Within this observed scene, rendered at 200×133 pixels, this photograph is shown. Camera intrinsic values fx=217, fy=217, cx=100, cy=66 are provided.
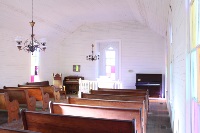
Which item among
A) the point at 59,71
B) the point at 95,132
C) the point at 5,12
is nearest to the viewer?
the point at 95,132

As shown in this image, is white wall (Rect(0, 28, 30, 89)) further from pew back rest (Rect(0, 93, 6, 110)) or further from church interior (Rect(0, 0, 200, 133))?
pew back rest (Rect(0, 93, 6, 110))

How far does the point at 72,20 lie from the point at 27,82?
354 cm

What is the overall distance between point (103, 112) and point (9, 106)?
3223 mm

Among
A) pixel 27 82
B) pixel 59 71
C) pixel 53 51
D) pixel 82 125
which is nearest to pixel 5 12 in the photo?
pixel 27 82

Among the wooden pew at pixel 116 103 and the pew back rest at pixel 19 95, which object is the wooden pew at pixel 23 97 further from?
the wooden pew at pixel 116 103

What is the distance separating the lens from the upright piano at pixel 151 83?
979 centimetres

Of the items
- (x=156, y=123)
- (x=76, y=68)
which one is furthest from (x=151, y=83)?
(x=156, y=123)

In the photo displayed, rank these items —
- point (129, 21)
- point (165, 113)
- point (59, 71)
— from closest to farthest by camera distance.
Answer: point (165, 113), point (129, 21), point (59, 71)

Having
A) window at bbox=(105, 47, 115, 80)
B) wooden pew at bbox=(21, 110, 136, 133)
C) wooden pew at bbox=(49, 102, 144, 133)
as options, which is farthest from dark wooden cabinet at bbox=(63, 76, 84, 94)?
wooden pew at bbox=(21, 110, 136, 133)

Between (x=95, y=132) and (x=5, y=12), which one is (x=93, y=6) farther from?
(x=95, y=132)

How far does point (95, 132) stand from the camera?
2043 millimetres

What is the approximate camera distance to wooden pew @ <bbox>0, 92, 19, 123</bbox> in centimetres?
503

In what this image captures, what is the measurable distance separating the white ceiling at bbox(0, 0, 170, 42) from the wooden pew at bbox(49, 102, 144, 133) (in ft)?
11.4

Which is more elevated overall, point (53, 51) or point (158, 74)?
point (53, 51)
